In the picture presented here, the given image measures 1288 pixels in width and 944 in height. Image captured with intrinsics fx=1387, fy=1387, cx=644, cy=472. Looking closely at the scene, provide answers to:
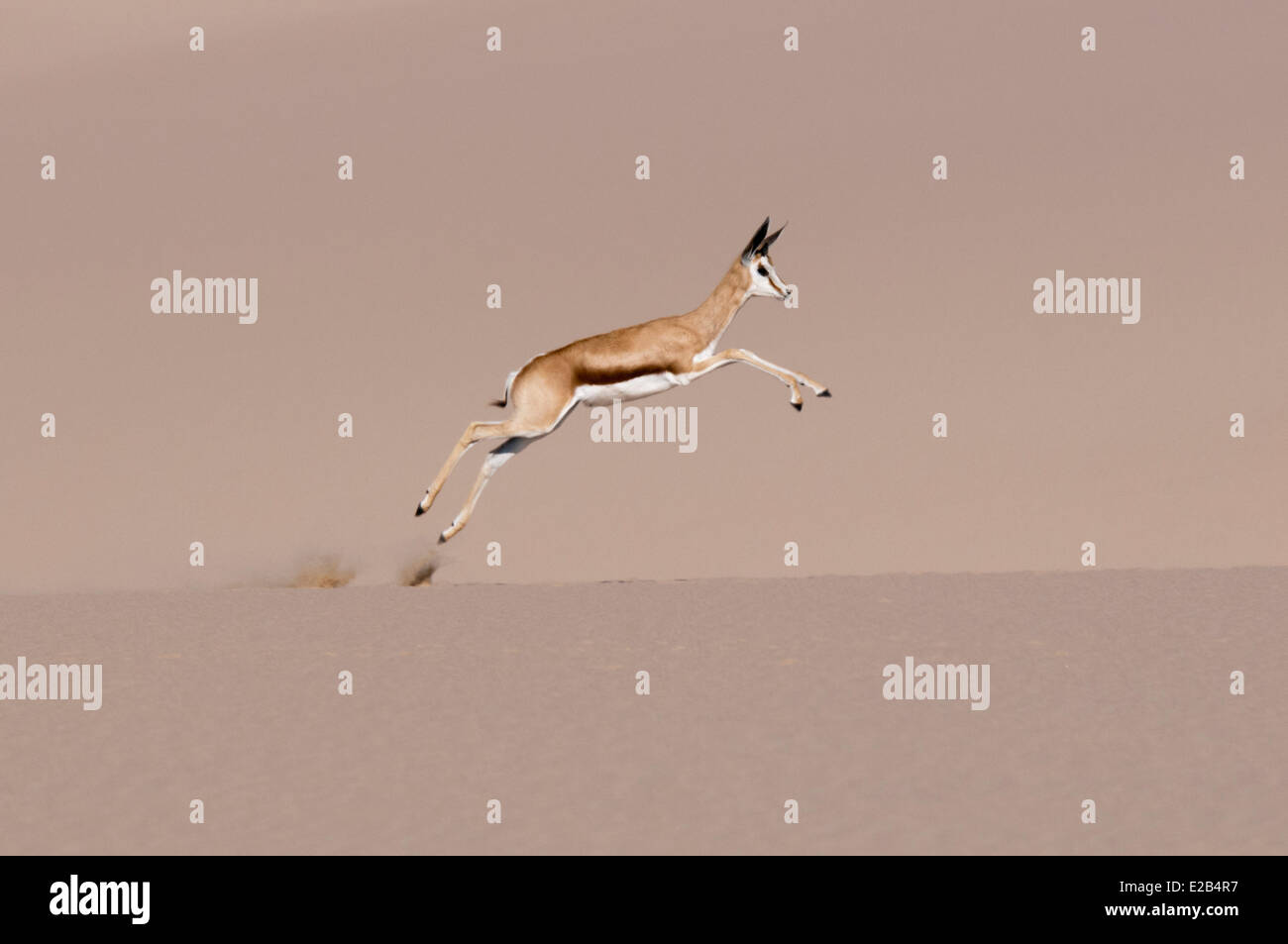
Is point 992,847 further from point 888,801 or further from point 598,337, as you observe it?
point 598,337

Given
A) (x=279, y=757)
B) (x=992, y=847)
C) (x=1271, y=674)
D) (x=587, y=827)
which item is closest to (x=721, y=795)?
(x=587, y=827)

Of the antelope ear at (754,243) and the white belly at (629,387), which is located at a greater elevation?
the antelope ear at (754,243)

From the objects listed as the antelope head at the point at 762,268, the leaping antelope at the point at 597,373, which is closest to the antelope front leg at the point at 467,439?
the leaping antelope at the point at 597,373

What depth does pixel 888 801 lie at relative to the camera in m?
12.7

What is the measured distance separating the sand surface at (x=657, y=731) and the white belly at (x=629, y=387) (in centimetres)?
368

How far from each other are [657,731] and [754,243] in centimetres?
1013

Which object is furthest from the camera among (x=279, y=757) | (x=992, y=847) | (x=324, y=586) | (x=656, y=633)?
(x=324, y=586)

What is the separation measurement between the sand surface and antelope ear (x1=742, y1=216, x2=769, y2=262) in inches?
236

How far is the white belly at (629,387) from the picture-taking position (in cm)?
2209

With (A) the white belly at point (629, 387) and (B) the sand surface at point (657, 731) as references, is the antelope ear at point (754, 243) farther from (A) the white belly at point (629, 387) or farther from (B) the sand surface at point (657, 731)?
(B) the sand surface at point (657, 731)

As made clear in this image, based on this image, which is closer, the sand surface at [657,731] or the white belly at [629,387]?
the sand surface at [657,731]

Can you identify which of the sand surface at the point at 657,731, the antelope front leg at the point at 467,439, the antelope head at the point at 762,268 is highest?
the antelope head at the point at 762,268

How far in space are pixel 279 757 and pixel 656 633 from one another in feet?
26.2

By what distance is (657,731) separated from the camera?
15.3 m
